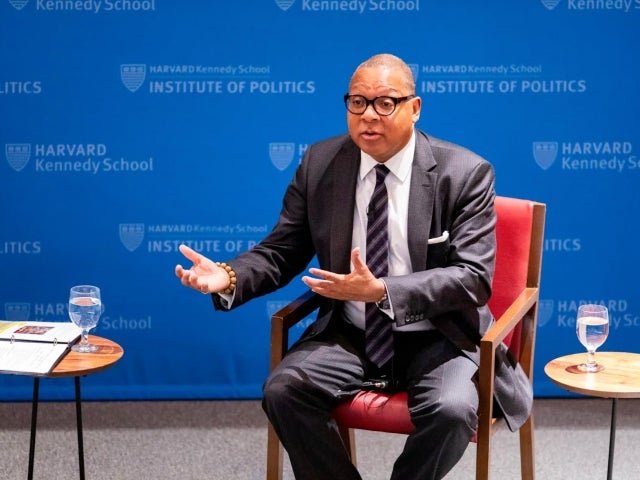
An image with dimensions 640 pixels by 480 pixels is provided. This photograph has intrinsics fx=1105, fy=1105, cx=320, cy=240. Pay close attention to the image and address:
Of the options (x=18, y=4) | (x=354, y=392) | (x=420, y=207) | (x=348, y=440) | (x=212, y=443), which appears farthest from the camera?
(x=18, y=4)

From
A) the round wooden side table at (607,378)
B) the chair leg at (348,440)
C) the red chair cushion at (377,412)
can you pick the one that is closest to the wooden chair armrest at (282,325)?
the red chair cushion at (377,412)

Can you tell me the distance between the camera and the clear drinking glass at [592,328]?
344 cm

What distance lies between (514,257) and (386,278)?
2.05ft

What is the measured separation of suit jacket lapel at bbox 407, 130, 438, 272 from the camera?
11.2ft

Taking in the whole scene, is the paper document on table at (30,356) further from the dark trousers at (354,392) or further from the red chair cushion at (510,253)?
the red chair cushion at (510,253)

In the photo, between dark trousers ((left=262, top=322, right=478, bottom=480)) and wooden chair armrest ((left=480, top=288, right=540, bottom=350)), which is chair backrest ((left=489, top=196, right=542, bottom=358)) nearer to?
wooden chair armrest ((left=480, top=288, right=540, bottom=350))

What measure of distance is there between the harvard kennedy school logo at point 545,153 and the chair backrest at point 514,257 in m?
1.08

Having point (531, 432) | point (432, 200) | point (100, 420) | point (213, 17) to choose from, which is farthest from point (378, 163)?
point (100, 420)

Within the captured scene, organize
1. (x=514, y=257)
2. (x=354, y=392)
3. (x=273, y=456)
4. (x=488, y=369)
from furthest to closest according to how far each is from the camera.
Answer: (x=514, y=257) < (x=273, y=456) < (x=354, y=392) < (x=488, y=369)

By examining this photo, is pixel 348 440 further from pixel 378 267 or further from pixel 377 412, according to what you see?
pixel 378 267

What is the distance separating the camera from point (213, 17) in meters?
4.60

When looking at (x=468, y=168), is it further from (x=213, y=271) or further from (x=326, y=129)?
(x=326, y=129)

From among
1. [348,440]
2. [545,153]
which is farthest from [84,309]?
[545,153]

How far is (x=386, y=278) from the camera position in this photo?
3217 millimetres
